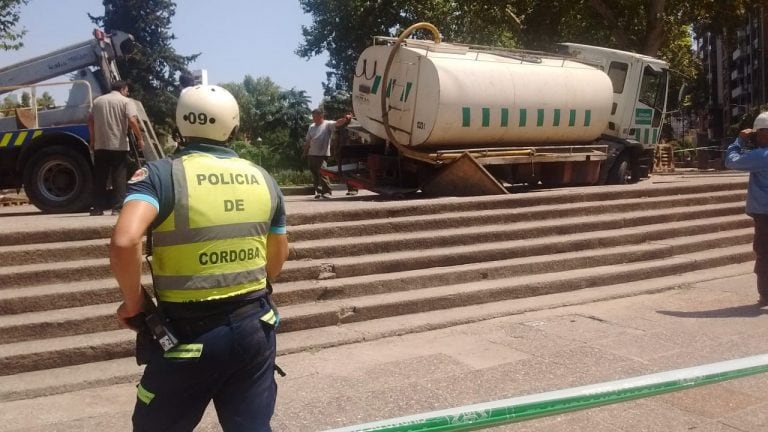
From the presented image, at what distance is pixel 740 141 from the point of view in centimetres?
728

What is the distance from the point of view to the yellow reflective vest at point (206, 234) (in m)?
2.60

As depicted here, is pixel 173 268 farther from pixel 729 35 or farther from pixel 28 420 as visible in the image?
pixel 729 35

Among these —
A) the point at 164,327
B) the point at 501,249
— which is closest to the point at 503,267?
the point at 501,249

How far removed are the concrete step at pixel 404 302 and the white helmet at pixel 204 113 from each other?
11.0ft

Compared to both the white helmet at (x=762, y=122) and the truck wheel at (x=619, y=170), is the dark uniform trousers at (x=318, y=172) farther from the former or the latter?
the white helmet at (x=762, y=122)

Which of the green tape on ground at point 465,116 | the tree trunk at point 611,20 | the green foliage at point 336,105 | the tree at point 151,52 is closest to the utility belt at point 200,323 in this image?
the green tape on ground at point 465,116

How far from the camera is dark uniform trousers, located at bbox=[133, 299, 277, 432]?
2.55 m

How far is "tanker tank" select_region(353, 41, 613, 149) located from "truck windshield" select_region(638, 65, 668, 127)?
9.15ft

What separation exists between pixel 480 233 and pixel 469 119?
3424mm

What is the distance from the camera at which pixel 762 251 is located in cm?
715

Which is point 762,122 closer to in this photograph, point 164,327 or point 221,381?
point 221,381

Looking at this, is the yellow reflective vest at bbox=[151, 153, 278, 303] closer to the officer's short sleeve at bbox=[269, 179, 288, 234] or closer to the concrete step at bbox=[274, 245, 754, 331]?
the officer's short sleeve at bbox=[269, 179, 288, 234]

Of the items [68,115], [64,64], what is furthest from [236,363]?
[64,64]

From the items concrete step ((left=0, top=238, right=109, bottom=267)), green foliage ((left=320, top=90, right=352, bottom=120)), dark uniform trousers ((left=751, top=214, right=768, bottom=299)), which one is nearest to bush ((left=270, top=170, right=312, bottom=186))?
green foliage ((left=320, top=90, right=352, bottom=120))
